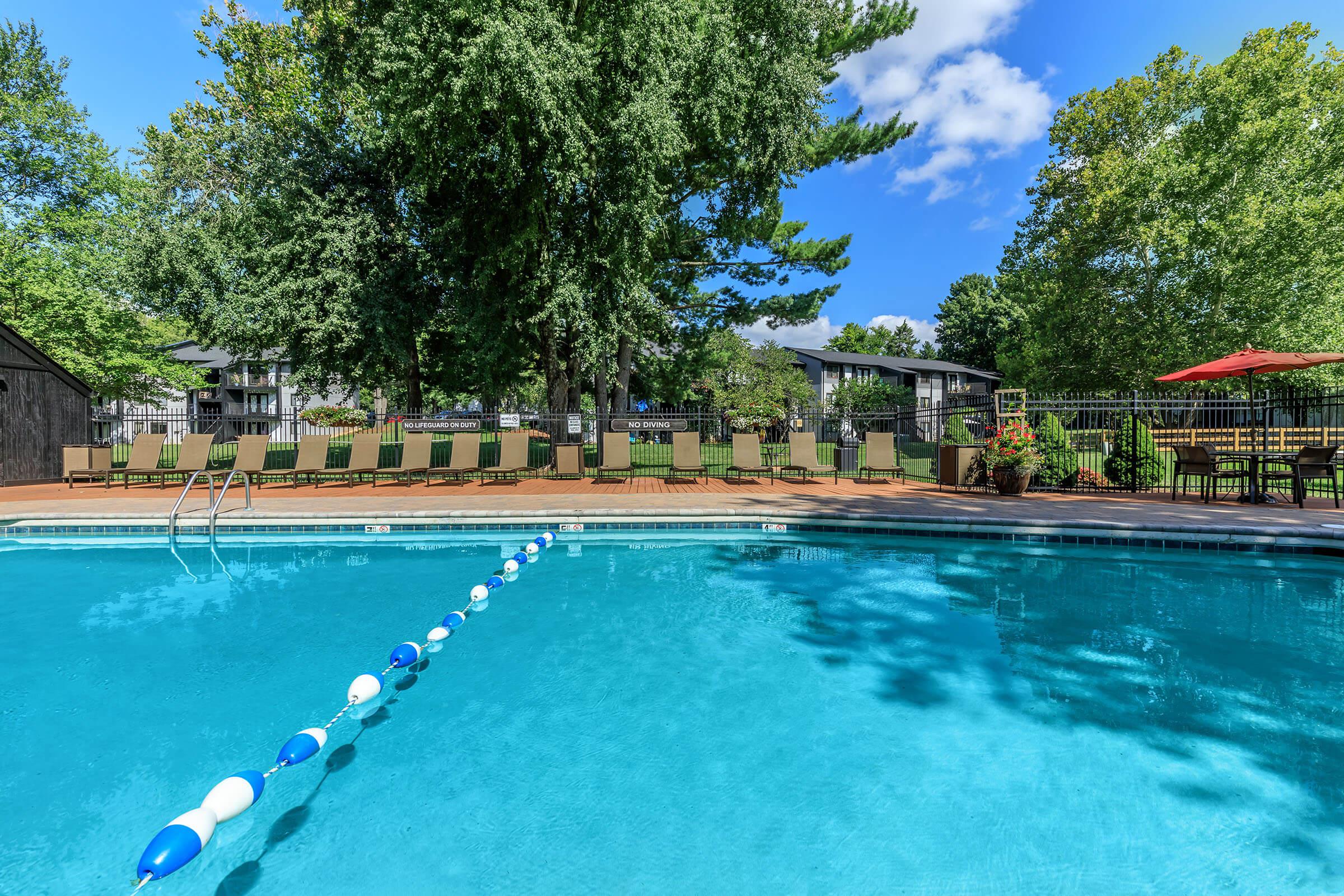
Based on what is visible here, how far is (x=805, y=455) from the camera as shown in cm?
1252

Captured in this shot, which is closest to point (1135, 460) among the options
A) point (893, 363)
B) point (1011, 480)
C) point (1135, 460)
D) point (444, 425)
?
point (1135, 460)

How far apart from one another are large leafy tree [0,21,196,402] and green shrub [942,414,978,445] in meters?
23.3

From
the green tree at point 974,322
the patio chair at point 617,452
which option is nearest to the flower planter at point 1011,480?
the patio chair at point 617,452

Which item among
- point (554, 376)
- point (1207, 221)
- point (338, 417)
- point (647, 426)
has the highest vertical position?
point (1207, 221)

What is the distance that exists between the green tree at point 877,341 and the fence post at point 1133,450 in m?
58.4

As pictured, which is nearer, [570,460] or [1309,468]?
[1309,468]

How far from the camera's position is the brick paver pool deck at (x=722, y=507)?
7949mm

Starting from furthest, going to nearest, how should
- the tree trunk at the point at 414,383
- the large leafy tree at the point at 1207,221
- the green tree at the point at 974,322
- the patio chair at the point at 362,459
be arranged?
the green tree at the point at 974,322
the large leafy tree at the point at 1207,221
the tree trunk at the point at 414,383
the patio chair at the point at 362,459

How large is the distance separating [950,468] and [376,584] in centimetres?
1022

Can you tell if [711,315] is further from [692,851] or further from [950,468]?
[692,851]

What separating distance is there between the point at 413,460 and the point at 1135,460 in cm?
1435

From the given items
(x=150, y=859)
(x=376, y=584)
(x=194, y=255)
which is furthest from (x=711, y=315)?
(x=150, y=859)

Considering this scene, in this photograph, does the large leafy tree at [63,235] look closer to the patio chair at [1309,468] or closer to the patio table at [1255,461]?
the patio table at [1255,461]

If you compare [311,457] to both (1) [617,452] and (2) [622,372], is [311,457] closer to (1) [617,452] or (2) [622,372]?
(1) [617,452]
